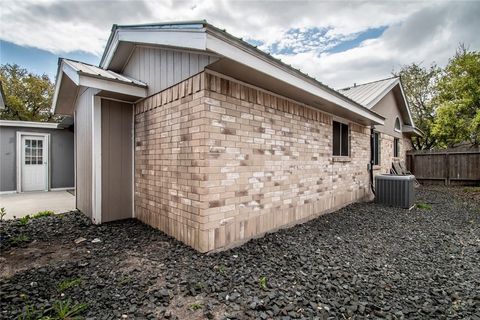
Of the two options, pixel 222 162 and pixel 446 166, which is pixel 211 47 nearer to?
pixel 222 162

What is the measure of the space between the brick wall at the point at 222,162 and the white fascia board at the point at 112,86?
306mm

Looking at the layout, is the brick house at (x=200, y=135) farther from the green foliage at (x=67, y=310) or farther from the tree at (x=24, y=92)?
the tree at (x=24, y=92)

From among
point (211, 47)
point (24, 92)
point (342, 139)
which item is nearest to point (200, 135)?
point (211, 47)

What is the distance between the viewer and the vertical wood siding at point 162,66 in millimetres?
3352

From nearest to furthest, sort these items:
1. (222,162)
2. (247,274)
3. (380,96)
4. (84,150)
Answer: (247,274) < (222,162) < (84,150) < (380,96)

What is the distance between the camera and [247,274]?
2758 mm

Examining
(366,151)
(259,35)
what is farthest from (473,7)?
(259,35)

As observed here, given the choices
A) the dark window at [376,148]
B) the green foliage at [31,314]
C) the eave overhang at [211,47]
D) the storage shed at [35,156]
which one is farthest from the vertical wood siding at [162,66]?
the dark window at [376,148]

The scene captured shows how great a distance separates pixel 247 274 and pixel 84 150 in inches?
187

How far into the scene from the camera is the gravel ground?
2.17 m

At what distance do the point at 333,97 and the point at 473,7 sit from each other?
7652 millimetres

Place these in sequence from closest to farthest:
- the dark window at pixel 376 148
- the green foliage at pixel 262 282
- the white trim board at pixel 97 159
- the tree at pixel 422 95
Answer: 1. the green foliage at pixel 262 282
2. the white trim board at pixel 97 159
3. the dark window at pixel 376 148
4. the tree at pixel 422 95

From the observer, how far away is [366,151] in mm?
7996

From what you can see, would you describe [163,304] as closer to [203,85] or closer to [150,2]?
[203,85]
